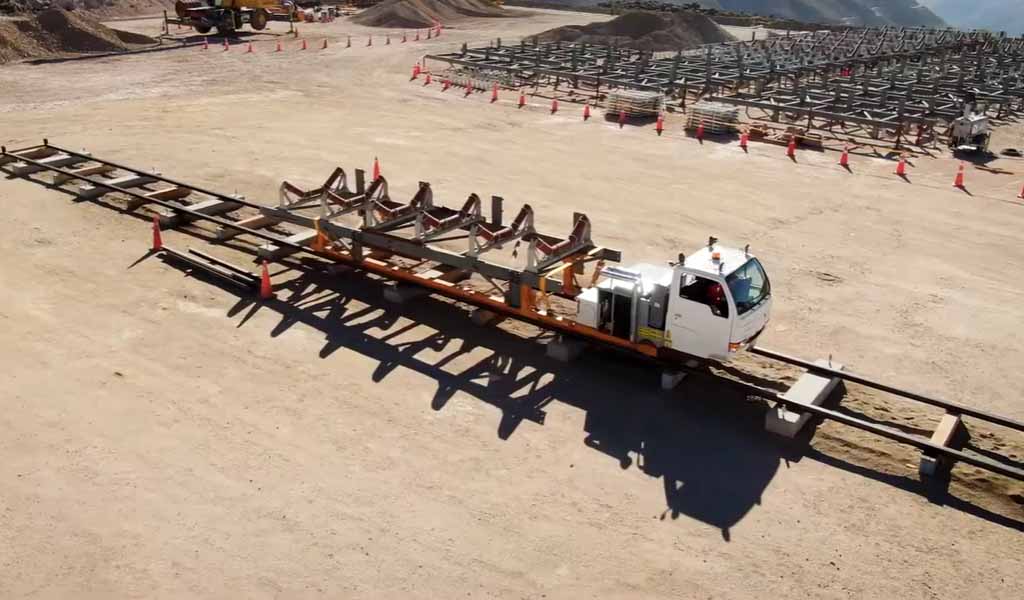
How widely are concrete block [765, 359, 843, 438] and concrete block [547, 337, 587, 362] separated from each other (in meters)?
3.00

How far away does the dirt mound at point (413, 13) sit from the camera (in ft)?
202

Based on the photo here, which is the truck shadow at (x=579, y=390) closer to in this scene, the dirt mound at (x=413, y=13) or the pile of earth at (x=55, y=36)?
the pile of earth at (x=55, y=36)

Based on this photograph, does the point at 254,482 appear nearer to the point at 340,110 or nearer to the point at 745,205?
the point at 745,205

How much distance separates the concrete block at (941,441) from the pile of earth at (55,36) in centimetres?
4379

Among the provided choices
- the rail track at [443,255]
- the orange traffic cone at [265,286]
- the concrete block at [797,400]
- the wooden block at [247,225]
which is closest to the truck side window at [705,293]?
the rail track at [443,255]

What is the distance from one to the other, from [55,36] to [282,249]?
117ft

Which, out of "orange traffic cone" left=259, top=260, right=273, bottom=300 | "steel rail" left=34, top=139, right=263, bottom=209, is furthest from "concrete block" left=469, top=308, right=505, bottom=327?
"steel rail" left=34, top=139, right=263, bottom=209

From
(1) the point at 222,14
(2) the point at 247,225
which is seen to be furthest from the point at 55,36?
(2) the point at 247,225

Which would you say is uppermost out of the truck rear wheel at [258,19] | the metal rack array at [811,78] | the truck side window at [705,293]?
the truck rear wheel at [258,19]

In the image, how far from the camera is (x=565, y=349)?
42.7 feet

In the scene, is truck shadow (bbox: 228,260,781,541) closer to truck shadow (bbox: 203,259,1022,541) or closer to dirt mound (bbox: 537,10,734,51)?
truck shadow (bbox: 203,259,1022,541)

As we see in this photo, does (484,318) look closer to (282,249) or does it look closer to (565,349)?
(565,349)

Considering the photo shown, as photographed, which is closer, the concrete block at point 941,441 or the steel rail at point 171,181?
the concrete block at point 941,441

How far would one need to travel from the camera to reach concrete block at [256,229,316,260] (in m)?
16.0
